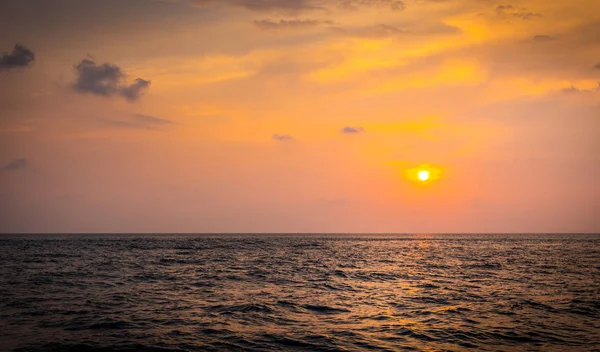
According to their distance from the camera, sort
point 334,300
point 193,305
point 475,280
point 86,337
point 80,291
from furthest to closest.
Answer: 1. point 475,280
2. point 80,291
3. point 334,300
4. point 193,305
5. point 86,337

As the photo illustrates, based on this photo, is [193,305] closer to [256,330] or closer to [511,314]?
[256,330]

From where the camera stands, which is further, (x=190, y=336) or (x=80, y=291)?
(x=80, y=291)

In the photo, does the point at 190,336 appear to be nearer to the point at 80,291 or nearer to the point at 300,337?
the point at 300,337

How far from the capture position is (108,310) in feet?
80.8

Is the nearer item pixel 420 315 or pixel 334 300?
pixel 420 315

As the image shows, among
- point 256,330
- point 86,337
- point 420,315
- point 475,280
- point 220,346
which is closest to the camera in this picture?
point 220,346

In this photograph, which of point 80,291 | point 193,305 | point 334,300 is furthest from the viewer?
point 80,291

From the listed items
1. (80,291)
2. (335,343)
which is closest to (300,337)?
(335,343)

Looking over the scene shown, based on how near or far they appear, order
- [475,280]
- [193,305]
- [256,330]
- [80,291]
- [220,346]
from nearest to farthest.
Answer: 1. [220,346]
2. [256,330]
3. [193,305]
4. [80,291]
5. [475,280]

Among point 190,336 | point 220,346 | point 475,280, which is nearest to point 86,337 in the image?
point 190,336

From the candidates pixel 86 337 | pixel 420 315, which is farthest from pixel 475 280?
pixel 86 337

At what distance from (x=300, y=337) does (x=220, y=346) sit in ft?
12.2

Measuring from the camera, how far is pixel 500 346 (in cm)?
1797

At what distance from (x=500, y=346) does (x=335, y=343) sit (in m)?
7.10
